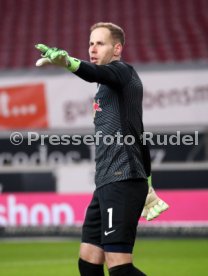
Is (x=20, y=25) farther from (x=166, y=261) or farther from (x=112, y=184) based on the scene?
(x=112, y=184)

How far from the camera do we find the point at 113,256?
4.96 metres

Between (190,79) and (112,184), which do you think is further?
(190,79)

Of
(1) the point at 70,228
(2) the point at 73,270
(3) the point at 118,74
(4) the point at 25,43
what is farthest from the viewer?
(4) the point at 25,43

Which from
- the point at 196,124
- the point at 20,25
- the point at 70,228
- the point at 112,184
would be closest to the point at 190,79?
the point at 196,124

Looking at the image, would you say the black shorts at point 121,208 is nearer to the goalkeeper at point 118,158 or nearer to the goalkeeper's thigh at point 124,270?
the goalkeeper at point 118,158

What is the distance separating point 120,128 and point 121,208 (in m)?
0.47

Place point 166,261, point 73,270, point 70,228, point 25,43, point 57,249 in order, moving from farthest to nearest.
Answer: point 25,43 → point 70,228 → point 57,249 → point 166,261 → point 73,270

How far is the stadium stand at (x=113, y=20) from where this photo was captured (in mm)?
13875

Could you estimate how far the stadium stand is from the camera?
1388 cm

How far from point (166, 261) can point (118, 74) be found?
4253 mm

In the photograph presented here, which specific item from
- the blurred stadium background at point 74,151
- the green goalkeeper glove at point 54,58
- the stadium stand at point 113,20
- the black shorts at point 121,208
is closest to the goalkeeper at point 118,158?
the black shorts at point 121,208

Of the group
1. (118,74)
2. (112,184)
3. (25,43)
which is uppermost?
(25,43)
